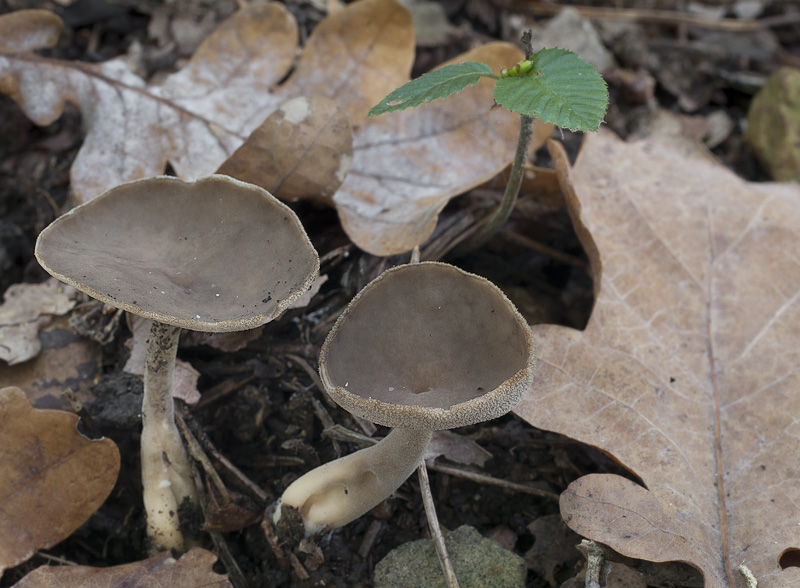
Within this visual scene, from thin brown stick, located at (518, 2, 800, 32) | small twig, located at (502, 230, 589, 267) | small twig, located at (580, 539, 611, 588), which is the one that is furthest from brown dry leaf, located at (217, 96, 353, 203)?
thin brown stick, located at (518, 2, 800, 32)

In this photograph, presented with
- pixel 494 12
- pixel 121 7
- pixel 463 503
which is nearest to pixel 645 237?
pixel 463 503

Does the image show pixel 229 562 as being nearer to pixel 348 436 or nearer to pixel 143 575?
pixel 143 575

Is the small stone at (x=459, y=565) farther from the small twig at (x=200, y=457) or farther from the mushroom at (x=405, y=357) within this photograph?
the small twig at (x=200, y=457)

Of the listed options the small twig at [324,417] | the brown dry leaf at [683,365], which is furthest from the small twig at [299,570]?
the brown dry leaf at [683,365]

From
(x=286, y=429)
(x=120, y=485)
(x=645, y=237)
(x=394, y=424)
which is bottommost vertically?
(x=120, y=485)

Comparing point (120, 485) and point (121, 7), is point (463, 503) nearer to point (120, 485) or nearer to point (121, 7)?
point (120, 485)

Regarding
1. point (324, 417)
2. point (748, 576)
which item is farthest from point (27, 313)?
point (748, 576)
